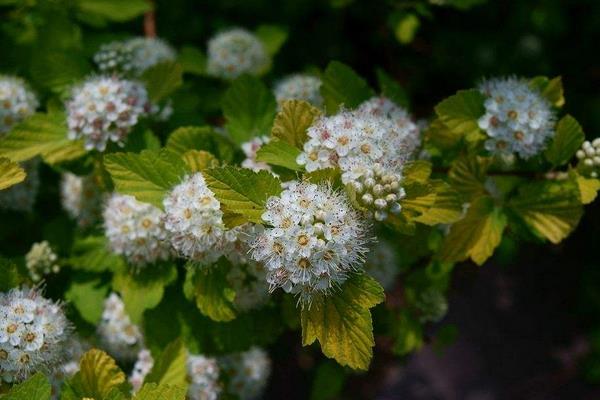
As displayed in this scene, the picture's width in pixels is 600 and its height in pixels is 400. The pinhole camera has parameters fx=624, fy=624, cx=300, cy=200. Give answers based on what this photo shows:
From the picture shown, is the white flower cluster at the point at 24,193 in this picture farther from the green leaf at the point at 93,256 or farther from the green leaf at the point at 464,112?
the green leaf at the point at 464,112

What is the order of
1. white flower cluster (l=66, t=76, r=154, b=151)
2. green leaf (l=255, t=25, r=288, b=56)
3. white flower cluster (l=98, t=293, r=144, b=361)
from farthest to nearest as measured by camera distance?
green leaf (l=255, t=25, r=288, b=56) < white flower cluster (l=98, t=293, r=144, b=361) < white flower cluster (l=66, t=76, r=154, b=151)

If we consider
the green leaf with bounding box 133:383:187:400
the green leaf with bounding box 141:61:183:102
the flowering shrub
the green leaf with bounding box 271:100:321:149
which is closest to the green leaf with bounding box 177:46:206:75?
the flowering shrub

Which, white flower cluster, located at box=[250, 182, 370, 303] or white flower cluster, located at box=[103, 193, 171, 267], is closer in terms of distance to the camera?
white flower cluster, located at box=[250, 182, 370, 303]

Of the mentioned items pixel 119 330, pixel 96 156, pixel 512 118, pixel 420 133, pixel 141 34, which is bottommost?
pixel 119 330

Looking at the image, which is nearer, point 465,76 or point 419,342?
point 419,342

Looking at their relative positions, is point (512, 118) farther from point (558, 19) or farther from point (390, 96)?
point (558, 19)

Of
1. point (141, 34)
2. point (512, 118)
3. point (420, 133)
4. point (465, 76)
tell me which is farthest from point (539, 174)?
point (141, 34)

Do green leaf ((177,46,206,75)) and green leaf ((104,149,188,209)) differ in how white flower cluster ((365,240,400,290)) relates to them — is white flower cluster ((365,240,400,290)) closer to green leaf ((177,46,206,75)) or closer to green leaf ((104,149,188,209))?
green leaf ((104,149,188,209))
